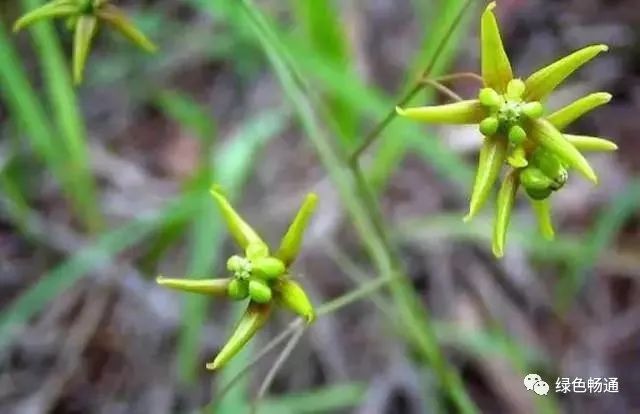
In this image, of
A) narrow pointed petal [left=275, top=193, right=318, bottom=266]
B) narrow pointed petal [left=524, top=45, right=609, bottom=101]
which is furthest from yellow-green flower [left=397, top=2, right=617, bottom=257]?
narrow pointed petal [left=275, top=193, right=318, bottom=266]

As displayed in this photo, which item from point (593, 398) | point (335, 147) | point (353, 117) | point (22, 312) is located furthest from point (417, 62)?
point (22, 312)

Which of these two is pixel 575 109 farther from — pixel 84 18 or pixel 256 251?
pixel 84 18

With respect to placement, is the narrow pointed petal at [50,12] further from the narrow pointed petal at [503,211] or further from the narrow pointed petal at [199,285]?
the narrow pointed petal at [503,211]

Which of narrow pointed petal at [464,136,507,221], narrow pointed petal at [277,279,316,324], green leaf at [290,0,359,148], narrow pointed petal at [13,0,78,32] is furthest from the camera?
green leaf at [290,0,359,148]

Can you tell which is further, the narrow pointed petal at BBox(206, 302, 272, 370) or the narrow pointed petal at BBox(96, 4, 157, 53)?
the narrow pointed petal at BBox(96, 4, 157, 53)

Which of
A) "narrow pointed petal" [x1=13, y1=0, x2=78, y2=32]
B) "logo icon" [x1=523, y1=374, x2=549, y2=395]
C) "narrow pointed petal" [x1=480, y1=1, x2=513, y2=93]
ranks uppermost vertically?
"narrow pointed petal" [x1=13, y1=0, x2=78, y2=32]

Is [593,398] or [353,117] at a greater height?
[353,117]

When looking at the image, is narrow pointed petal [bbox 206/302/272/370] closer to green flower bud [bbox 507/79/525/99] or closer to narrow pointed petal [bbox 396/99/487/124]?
narrow pointed petal [bbox 396/99/487/124]

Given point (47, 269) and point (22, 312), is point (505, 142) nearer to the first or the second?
point (22, 312)
